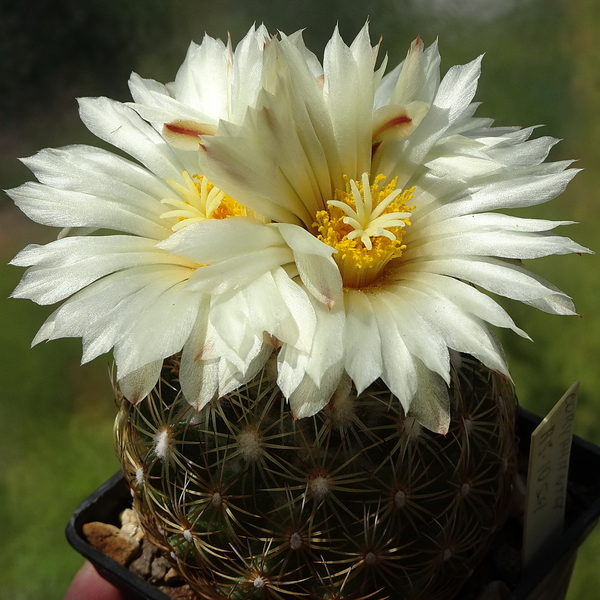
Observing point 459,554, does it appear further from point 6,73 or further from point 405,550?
point 6,73

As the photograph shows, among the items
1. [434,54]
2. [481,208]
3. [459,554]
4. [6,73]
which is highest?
[6,73]

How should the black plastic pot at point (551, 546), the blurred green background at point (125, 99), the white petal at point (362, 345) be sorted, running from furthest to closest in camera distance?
the blurred green background at point (125, 99), the black plastic pot at point (551, 546), the white petal at point (362, 345)

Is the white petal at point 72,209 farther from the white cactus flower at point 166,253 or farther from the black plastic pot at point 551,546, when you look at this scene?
the black plastic pot at point 551,546

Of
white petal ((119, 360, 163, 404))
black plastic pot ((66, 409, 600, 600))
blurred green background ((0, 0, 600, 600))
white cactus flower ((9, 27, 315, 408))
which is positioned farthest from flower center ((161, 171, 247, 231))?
blurred green background ((0, 0, 600, 600))

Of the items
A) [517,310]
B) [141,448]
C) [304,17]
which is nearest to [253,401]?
[141,448]

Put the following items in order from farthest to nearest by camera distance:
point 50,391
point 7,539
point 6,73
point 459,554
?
point 6,73
point 50,391
point 7,539
point 459,554

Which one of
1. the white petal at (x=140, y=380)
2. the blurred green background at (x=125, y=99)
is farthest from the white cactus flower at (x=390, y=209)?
the blurred green background at (x=125, y=99)

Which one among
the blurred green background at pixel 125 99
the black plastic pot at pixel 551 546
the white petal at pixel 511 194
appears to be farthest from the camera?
the blurred green background at pixel 125 99
